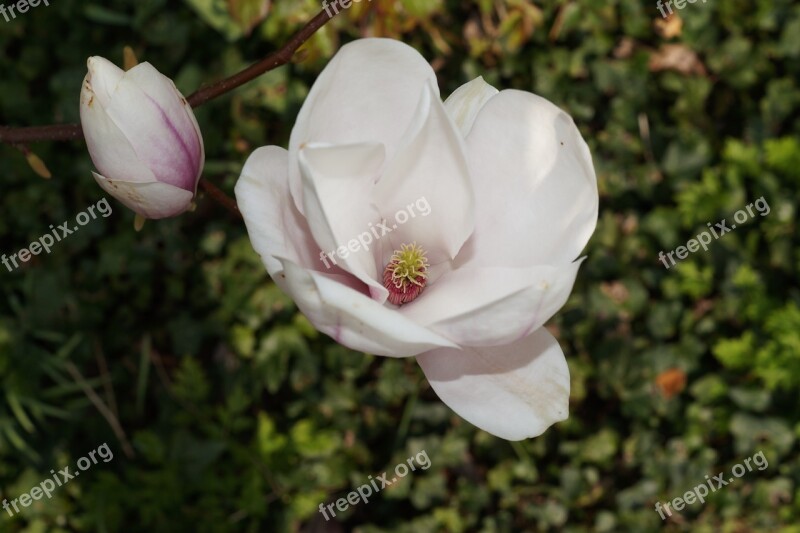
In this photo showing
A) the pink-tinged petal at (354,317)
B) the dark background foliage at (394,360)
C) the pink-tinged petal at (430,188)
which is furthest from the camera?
the dark background foliage at (394,360)

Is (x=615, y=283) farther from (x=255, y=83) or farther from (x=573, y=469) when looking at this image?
(x=255, y=83)

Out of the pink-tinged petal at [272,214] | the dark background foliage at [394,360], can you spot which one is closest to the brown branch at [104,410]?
the dark background foliage at [394,360]

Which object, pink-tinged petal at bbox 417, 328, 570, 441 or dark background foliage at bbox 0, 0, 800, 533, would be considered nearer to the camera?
pink-tinged petal at bbox 417, 328, 570, 441

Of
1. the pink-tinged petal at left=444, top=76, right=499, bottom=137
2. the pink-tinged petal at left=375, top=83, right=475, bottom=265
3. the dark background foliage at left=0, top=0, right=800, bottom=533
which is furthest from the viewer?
the dark background foliage at left=0, top=0, right=800, bottom=533

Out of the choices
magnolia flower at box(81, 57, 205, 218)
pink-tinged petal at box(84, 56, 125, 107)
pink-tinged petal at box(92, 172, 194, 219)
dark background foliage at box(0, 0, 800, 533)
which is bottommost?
dark background foliage at box(0, 0, 800, 533)

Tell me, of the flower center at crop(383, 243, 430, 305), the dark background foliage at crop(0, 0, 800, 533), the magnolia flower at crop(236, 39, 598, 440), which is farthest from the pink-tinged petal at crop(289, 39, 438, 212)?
the dark background foliage at crop(0, 0, 800, 533)

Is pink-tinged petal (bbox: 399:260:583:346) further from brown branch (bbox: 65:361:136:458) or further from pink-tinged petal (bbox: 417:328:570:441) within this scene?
brown branch (bbox: 65:361:136:458)

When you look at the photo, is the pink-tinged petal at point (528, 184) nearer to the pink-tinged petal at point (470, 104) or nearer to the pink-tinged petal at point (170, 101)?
the pink-tinged petal at point (470, 104)
